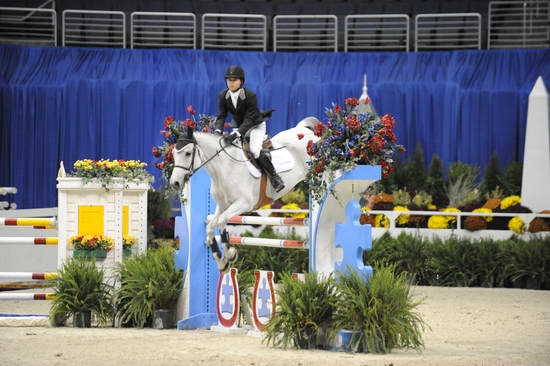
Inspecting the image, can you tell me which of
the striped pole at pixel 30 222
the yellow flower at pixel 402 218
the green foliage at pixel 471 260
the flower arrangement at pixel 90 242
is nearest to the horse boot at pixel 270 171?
the flower arrangement at pixel 90 242

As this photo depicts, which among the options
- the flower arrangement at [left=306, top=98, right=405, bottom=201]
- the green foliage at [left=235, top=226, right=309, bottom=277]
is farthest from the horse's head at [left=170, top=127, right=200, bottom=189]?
the green foliage at [left=235, top=226, right=309, bottom=277]

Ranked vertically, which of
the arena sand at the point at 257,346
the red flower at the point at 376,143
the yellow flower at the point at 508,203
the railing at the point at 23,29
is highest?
the railing at the point at 23,29

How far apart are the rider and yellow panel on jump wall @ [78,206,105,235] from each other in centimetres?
192

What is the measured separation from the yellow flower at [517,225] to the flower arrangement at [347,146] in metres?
6.80

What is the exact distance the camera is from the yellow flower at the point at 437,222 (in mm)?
13242

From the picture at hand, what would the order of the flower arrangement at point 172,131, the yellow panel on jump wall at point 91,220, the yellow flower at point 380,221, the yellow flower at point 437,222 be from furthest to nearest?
the yellow flower at point 380,221 → the yellow flower at point 437,222 → the yellow panel on jump wall at point 91,220 → the flower arrangement at point 172,131

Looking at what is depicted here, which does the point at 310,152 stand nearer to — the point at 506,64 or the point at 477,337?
the point at 477,337

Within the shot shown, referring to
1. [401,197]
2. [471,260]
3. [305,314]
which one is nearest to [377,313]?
[305,314]

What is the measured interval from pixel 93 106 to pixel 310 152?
11.7 metres

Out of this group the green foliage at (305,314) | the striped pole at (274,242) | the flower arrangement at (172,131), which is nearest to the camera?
the green foliage at (305,314)

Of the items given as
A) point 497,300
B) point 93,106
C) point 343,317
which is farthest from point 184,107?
point 343,317

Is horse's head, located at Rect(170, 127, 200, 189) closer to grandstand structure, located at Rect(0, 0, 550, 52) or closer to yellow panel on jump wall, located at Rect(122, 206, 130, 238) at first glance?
yellow panel on jump wall, located at Rect(122, 206, 130, 238)

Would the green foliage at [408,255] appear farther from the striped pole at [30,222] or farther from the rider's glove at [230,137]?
the rider's glove at [230,137]

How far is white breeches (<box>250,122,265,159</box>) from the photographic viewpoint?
20.9 feet
